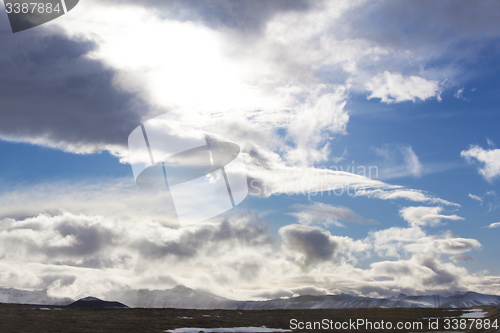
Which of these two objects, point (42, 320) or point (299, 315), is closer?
point (42, 320)

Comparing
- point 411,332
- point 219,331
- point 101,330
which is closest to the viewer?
point 101,330

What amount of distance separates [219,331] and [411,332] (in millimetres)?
28982

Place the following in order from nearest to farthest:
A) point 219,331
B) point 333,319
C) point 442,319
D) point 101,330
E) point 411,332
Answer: point 101,330, point 219,331, point 411,332, point 333,319, point 442,319

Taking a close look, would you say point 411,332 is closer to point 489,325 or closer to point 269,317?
point 489,325

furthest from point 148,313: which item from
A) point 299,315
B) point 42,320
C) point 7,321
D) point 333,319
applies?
point 333,319

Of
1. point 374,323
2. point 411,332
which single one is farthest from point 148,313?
point 411,332

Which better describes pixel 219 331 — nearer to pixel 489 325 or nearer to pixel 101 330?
pixel 101 330

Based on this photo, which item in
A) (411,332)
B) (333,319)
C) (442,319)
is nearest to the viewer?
(411,332)

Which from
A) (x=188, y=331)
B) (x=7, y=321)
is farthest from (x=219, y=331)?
(x=7, y=321)

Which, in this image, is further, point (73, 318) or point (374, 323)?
point (374, 323)

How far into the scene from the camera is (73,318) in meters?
42.0

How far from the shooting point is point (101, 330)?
37031mm

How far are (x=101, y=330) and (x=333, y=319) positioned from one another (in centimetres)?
3404

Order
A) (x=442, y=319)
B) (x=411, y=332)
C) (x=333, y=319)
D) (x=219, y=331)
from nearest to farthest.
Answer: (x=219, y=331), (x=411, y=332), (x=333, y=319), (x=442, y=319)
